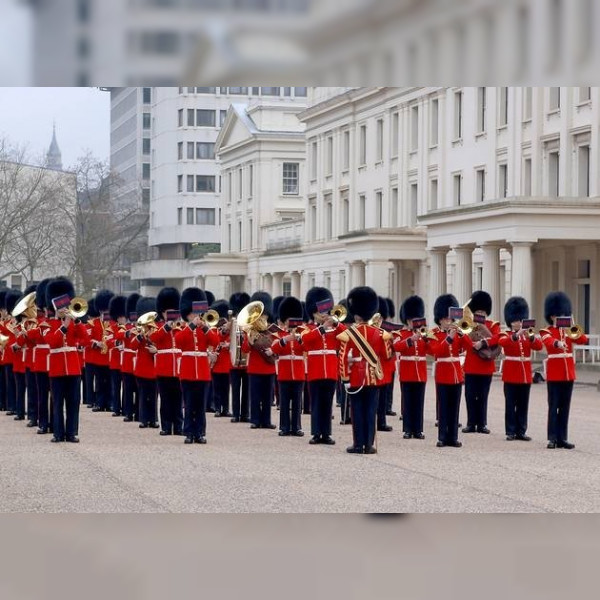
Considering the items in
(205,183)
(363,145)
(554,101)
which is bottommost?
(554,101)

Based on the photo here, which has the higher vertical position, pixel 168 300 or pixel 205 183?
pixel 205 183

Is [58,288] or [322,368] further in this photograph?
[58,288]

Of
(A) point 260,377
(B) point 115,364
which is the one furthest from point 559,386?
(B) point 115,364

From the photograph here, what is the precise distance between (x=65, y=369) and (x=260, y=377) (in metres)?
3.30

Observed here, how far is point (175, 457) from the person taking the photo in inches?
492

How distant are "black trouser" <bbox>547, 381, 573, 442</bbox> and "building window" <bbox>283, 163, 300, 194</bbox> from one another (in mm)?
61290

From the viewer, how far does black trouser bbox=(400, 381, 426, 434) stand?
603 inches

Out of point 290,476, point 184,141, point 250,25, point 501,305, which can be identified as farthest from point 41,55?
point 184,141

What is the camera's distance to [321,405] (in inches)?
567

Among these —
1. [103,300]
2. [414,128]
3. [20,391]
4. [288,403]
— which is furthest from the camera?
[414,128]

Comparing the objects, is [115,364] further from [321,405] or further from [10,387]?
[321,405]

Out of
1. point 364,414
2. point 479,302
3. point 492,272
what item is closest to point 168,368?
point 364,414

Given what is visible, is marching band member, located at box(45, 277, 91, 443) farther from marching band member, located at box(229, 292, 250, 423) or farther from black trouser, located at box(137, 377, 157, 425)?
marching band member, located at box(229, 292, 250, 423)

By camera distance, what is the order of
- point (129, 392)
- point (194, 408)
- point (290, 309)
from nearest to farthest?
point (194, 408) → point (290, 309) → point (129, 392)
